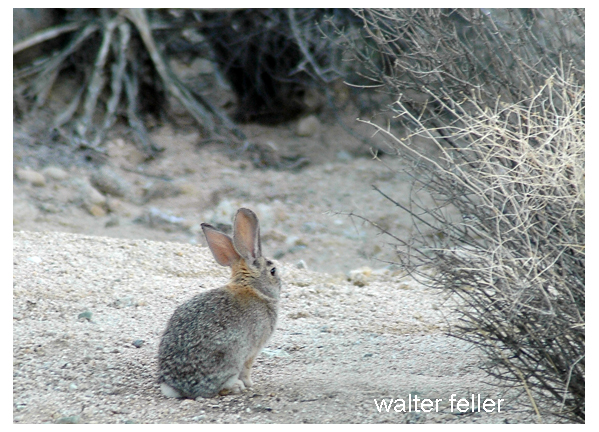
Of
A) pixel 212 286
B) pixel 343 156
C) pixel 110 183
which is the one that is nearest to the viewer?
pixel 212 286

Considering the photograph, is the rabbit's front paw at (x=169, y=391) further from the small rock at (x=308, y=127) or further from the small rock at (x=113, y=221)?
→ the small rock at (x=308, y=127)

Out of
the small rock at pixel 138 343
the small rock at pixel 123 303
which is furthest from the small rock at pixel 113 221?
the small rock at pixel 138 343

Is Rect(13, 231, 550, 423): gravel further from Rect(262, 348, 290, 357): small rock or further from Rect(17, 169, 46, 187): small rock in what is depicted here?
Rect(17, 169, 46, 187): small rock

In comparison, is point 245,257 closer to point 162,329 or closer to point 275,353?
point 275,353

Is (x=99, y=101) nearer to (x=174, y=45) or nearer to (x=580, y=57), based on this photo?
(x=174, y=45)

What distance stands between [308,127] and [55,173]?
3.56m

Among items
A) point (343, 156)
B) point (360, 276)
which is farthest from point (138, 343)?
point (343, 156)

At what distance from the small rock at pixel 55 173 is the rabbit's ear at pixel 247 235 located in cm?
464

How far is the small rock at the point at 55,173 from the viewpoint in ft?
25.0

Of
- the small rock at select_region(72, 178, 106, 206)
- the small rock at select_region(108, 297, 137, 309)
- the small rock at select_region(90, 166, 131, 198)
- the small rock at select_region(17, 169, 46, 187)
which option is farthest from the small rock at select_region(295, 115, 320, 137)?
the small rock at select_region(108, 297, 137, 309)

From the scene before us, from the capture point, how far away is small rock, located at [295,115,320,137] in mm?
9664

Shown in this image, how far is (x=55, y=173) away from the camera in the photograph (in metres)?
7.62

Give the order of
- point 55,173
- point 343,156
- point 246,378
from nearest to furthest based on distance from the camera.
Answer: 1. point 246,378
2. point 55,173
3. point 343,156

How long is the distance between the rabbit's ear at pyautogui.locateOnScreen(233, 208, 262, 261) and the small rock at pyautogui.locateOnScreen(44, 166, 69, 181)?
4.64 m
